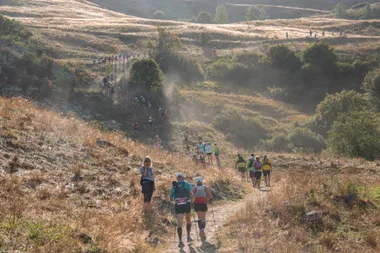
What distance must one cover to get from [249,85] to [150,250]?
5931cm

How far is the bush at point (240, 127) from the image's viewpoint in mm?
42750

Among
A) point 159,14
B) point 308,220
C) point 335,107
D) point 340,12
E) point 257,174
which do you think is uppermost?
point 159,14

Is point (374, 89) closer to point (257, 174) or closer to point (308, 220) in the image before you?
point (257, 174)

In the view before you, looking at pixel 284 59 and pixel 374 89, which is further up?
pixel 284 59

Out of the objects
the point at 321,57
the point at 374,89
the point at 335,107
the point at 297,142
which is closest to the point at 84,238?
the point at 297,142

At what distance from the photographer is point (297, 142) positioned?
3900cm

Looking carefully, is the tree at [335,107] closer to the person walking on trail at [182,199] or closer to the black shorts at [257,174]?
the black shorts at [257,174]

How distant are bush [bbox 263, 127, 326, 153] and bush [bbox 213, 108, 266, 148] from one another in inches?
124

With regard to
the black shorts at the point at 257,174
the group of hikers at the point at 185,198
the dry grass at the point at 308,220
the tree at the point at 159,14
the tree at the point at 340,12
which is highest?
the tree at the point at 159,14

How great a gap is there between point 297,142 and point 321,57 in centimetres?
3514

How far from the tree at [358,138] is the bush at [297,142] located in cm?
791

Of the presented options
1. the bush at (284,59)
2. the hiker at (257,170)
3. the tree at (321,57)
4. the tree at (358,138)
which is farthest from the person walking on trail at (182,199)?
the tree at (321,57)

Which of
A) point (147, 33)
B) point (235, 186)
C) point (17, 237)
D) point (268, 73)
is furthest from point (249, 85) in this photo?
point (17, 237)

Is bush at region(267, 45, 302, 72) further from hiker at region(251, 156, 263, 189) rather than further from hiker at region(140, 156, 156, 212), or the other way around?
hiker at region(140, 156, 156, 212)
